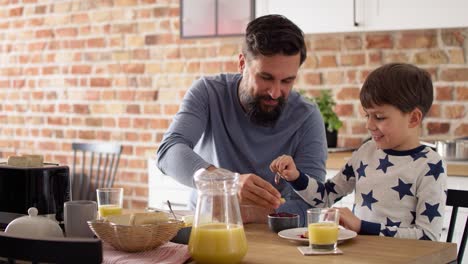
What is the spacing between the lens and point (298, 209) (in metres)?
2.48

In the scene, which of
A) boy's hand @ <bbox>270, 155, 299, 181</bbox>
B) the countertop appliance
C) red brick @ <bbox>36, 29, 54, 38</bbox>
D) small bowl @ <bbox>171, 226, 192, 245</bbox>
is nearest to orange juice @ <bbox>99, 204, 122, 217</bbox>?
the countertop appliance

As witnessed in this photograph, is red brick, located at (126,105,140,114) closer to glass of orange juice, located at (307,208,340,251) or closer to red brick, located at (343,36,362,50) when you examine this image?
red brick, located at (343,36,362,50)

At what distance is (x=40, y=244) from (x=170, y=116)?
128 inches

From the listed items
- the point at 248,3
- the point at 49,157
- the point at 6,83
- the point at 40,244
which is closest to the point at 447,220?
the point at 248,3

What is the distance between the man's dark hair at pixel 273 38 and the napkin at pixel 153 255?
87cm

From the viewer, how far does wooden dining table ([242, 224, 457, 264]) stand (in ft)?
5.83

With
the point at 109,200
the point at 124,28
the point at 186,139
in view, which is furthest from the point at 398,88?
the point at 124,28

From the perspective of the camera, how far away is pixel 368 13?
378 centimetres

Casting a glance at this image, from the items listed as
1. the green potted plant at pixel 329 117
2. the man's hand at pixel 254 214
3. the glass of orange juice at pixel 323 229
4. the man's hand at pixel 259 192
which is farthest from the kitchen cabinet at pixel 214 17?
the glass of orange juice at pixel 323 229

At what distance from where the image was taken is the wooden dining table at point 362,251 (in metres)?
1.78

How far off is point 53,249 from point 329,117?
2.68 meters

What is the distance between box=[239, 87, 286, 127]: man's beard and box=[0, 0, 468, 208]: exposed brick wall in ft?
4.78

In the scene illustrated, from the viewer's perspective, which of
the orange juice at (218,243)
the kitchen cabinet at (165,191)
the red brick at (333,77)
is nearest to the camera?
the orange juice at (218,243)

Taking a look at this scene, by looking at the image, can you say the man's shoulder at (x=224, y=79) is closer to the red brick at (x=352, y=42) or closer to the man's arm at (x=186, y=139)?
the man's arm at (x=186, y=139)
